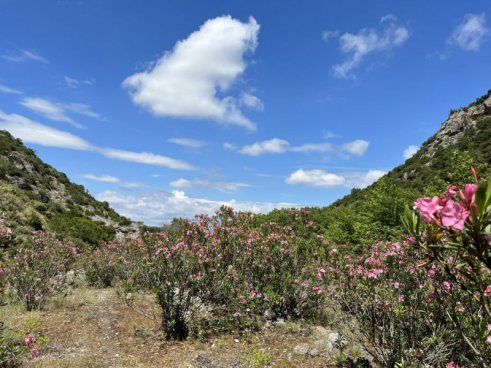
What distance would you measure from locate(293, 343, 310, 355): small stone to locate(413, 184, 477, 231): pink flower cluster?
17.1 feet

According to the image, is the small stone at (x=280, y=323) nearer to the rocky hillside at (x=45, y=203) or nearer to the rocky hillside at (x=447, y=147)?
the rocky hillside at (x=45, y=203)

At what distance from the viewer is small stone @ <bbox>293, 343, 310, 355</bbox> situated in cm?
606

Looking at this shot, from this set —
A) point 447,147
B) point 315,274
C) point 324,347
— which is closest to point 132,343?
point 324,347

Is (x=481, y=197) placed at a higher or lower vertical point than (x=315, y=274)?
higher

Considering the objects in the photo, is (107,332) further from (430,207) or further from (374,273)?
(430,207)

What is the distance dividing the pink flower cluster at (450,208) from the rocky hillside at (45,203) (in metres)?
19.1

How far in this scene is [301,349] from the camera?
6.15 metres

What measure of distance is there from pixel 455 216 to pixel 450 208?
0.04 metres

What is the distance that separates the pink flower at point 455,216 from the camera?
4.42 feet

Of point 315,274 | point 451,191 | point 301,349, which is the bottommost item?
point 301,349

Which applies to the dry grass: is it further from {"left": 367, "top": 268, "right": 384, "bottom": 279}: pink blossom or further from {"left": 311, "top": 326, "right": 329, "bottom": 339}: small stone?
{"left": 367, "top": 268, "right": 384, "bottom": 279}: pink blossom

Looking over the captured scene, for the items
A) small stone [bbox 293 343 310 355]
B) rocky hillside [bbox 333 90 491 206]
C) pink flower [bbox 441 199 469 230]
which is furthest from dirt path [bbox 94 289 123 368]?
rocky hillside [bbox 333 90 491 206]

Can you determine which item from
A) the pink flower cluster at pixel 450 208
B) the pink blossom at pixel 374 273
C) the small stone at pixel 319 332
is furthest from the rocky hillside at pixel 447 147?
the pink flower cluster at pixel 450 208

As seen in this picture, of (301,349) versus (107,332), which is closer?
(301,349)
